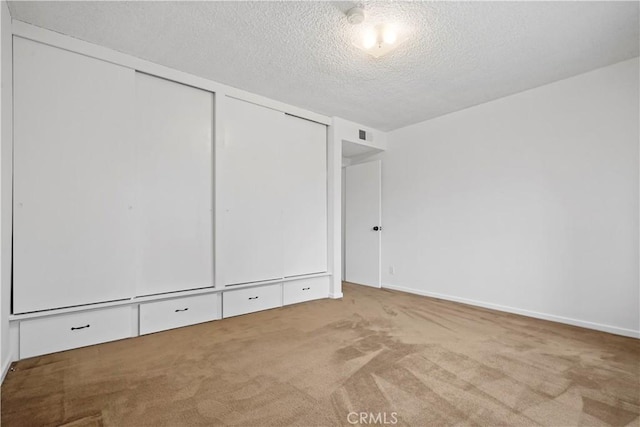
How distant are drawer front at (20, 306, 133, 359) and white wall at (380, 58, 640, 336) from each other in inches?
145

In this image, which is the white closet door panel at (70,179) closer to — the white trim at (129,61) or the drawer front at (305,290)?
the white trim at (129,61)

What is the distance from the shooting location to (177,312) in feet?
10.1

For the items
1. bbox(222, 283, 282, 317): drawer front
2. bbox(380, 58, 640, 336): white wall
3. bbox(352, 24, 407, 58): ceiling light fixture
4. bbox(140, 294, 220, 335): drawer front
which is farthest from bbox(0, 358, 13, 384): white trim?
bbox(380, 58, 640, 336): white wall

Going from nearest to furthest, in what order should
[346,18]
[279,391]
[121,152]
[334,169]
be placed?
[279,391], [346,18], [121,152], [334,169]

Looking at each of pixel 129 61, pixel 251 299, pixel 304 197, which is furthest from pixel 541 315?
pixel 129 61

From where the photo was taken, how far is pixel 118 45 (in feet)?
8.84

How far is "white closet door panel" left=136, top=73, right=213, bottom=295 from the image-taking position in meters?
2.95

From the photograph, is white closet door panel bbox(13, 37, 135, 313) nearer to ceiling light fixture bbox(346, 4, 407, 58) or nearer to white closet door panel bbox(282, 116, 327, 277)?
white closet door panel bbox(282, 116, 327, 277)

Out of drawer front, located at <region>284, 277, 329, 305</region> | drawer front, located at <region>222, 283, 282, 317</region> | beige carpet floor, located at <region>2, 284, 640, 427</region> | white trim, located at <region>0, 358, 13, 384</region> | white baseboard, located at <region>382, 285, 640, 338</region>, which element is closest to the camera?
beige carpet floor, located at <region>2, 284, 640, 427</region>

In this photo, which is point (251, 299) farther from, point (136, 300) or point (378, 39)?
point (378, 39)

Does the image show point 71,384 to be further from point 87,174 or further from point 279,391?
point 87,174

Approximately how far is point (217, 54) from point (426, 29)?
181cm

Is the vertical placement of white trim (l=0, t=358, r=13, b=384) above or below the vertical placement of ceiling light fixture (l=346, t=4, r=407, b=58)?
below

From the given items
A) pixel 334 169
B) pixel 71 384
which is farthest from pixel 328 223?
pixel 71 384
